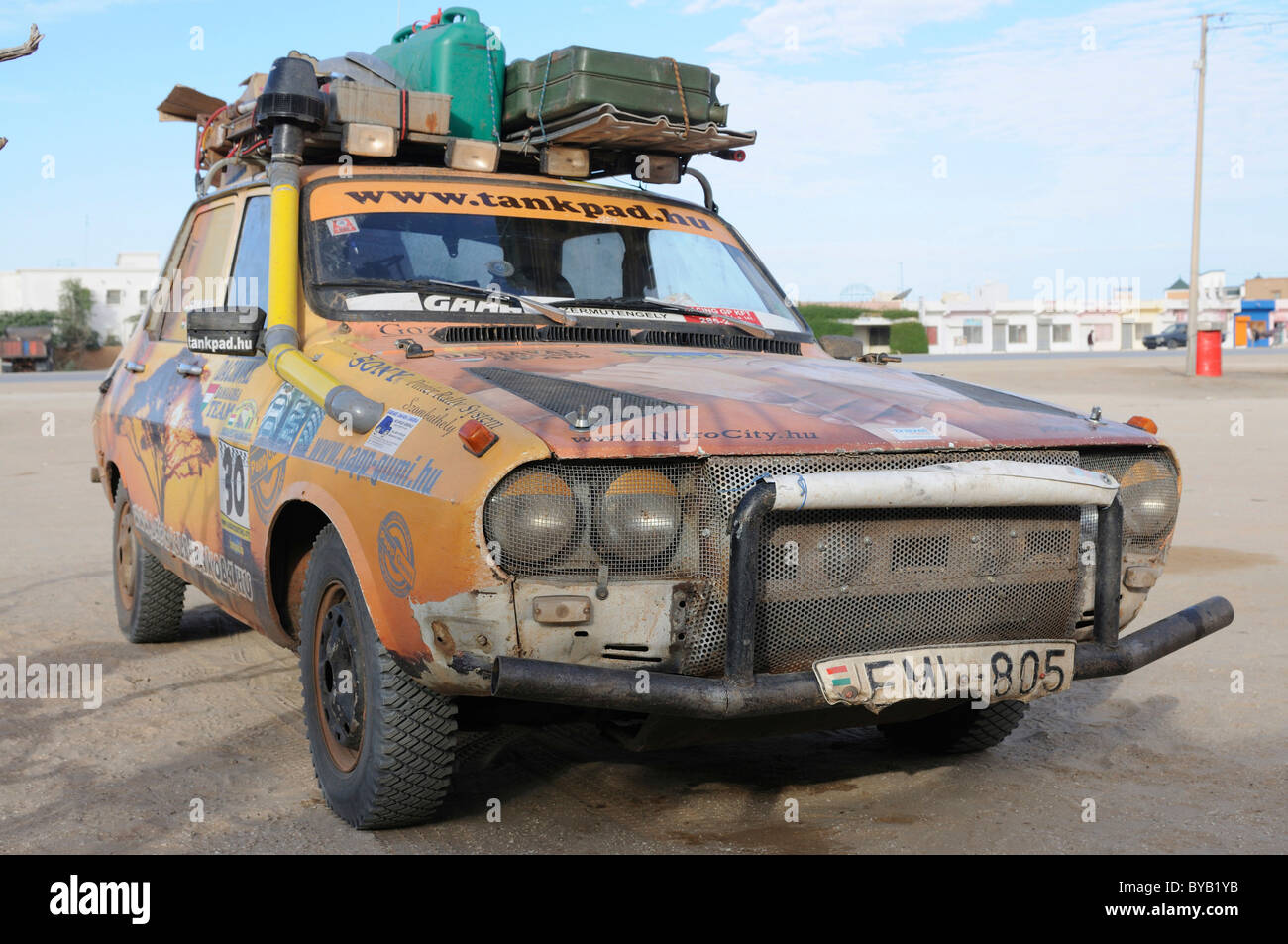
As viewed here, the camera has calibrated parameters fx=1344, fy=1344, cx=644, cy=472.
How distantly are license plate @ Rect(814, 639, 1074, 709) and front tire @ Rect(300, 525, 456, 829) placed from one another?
3.43ft

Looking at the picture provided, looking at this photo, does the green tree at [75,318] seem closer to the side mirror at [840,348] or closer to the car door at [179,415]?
the car door at [179,415]

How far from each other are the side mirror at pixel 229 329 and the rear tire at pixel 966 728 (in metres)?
2.53

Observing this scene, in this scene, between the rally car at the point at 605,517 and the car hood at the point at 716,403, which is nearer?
the rally car at the point at 605,517

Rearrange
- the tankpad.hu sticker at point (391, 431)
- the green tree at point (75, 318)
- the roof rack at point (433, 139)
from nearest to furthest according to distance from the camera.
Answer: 1. the tankpad.hu sticker at point (391, 431)
2. the roof rack at point (433, 139)
3. the green tree at point (75, 318)

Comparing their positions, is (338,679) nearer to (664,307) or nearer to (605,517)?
(605,517)

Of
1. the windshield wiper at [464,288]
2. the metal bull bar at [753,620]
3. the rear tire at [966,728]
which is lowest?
the rear tire at [966,728]

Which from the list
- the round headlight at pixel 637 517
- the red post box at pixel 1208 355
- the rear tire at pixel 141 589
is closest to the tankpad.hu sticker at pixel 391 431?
the round headlight at pixel 637 517

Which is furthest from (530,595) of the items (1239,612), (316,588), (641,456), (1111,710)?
(1239,612)

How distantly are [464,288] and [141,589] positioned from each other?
2606 millimetres

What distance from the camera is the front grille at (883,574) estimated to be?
3172mm

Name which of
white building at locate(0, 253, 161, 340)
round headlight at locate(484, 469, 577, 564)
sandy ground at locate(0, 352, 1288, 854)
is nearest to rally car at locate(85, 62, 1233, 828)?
round headlight at locate(484, 469, 577, 564)

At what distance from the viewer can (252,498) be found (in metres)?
4.24

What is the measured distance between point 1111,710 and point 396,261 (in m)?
3.15

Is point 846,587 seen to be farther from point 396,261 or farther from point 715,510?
point 396,261
